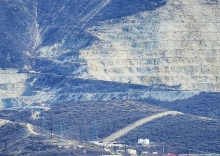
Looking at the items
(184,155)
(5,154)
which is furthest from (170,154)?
(5,154)

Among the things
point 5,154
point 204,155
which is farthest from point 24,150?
point 204,155

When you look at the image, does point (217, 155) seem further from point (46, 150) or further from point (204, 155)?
point (46, 150)

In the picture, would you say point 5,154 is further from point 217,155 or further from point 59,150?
point 217,155

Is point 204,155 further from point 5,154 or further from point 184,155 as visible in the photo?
point 5,154

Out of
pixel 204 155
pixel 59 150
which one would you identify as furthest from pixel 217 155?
pixel 59 150

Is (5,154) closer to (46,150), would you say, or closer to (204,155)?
(46,150)

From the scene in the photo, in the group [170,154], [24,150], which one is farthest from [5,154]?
[170,154]
